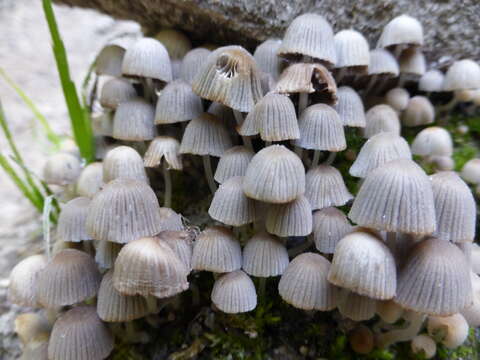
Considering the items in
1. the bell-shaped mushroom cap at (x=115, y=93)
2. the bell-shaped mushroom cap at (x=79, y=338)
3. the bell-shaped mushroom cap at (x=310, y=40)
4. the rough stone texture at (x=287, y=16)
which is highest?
the rough stone texture at (x=287, y=16)

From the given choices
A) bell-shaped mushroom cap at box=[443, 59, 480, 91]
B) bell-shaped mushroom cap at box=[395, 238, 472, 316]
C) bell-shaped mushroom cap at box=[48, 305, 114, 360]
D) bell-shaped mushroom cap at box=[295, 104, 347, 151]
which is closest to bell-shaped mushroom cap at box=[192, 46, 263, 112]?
bell-shaped mushroom cap at box=[295, 104, 347, 151]

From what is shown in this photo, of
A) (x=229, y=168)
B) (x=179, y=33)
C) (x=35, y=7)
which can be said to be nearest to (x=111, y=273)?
(x=229, y=168)

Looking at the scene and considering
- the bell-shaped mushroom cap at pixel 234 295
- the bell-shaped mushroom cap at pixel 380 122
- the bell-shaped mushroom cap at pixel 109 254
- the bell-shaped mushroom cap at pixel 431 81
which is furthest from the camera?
the bell-shaped mushroom cap at pixel 431 81

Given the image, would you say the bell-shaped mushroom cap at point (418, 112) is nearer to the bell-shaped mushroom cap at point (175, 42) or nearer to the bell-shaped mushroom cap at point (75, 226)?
the bell-shaped mushroom cap at point (175, 42)

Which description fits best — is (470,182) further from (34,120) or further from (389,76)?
(34,120)

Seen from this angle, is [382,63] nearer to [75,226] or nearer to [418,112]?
[418,112]

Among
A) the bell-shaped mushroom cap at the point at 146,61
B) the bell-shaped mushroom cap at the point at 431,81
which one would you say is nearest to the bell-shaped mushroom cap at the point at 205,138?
the bell-shaped mushroom cap at the point at 146,61
